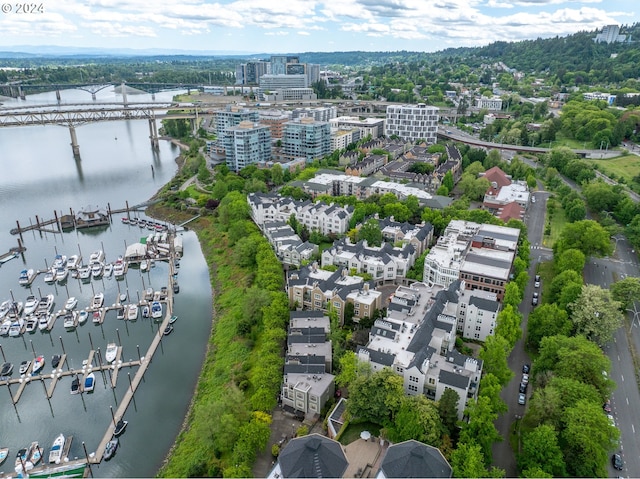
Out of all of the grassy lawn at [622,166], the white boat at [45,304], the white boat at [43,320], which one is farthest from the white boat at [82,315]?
the grassy lawn at [622,166]

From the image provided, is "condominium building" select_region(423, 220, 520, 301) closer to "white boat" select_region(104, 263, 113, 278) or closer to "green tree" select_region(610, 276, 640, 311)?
"green tree" select_region(610, 276, 640, 311)

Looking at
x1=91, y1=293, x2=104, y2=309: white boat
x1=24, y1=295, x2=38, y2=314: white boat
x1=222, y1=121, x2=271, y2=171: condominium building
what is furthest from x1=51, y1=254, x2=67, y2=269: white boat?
x1=222, y1=121, x2=271, y2=171: condominium building

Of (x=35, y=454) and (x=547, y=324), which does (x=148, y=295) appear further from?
(x=547, y=324)

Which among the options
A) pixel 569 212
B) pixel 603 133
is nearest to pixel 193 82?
pixel 603 133

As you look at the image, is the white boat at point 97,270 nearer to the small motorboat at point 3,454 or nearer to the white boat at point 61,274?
the white boat at point 61,274

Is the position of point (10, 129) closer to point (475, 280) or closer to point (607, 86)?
point (475, 280)

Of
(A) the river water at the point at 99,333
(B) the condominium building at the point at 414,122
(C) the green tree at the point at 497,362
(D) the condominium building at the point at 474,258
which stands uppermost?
(B) the condominium building at the point at 414,122

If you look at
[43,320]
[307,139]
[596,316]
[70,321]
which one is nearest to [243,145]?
[307,139]
